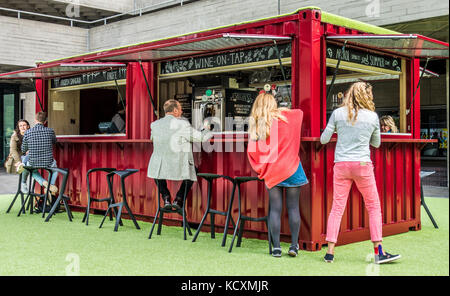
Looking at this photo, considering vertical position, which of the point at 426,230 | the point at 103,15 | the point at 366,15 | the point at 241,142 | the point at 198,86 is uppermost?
the point at 103,15

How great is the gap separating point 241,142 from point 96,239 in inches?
82.7

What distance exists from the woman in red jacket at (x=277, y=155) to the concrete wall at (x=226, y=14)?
464cm

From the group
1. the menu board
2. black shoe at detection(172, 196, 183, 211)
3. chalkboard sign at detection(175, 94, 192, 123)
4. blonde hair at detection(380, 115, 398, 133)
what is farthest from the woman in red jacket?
chalkboard sign at detection(175, 94, 192, 123)

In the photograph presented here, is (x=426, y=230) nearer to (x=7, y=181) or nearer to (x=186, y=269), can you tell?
Result: (x=186, y=269)

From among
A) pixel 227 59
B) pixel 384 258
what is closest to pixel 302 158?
pixel 384 258

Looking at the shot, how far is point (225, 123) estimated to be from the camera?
27.7 feet

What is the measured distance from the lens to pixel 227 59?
6.98 m

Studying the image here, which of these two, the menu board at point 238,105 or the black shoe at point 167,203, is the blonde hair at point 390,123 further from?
the black shoe at point 167,203

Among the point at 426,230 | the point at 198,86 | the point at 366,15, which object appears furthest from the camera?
the point at 366,15

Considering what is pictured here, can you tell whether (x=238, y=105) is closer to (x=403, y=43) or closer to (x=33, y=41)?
(x=403, y=43)

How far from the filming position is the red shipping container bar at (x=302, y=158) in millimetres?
5863

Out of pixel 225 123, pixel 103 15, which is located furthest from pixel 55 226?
pixel 103 15

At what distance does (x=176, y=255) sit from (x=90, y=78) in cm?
482

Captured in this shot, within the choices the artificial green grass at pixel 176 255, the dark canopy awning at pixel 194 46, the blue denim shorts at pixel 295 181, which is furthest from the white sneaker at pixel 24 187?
the blue denim shorts at pixel 295 181
